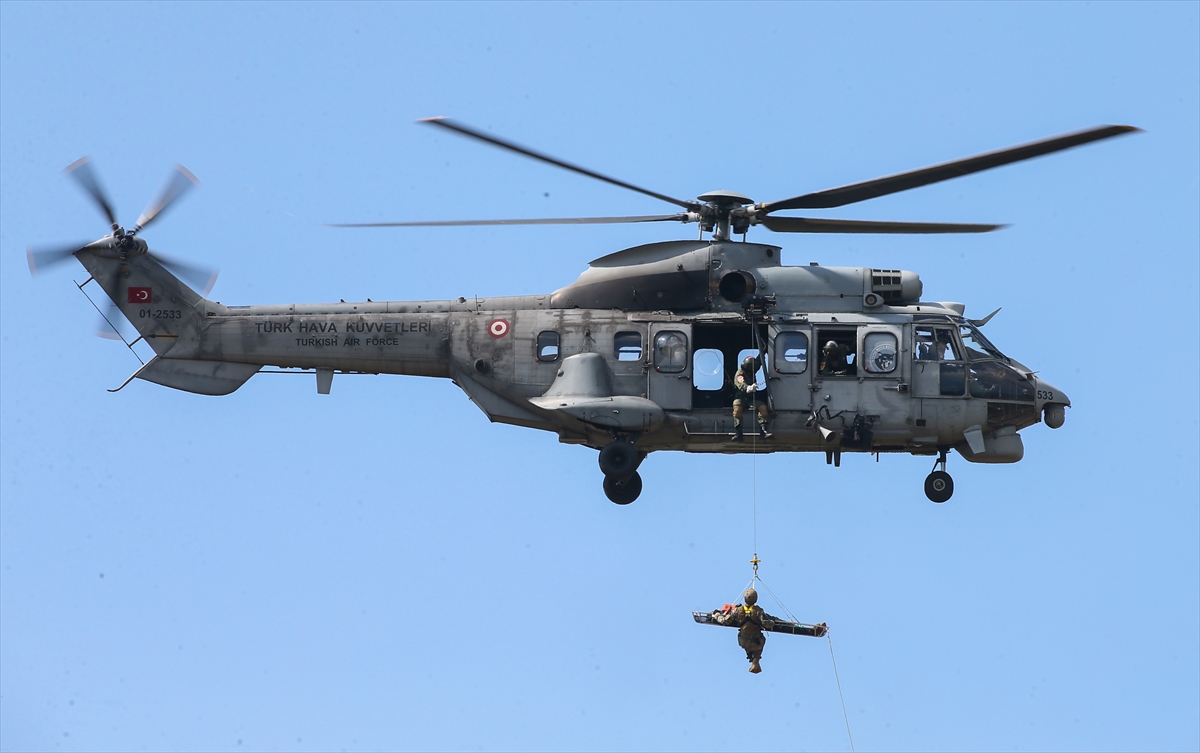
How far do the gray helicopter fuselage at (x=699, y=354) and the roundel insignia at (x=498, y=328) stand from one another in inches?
0.6

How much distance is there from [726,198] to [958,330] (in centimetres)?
419

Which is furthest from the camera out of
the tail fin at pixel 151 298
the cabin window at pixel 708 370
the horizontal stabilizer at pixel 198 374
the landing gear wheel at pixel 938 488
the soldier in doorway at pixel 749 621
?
the tail fin at pixel 151 298

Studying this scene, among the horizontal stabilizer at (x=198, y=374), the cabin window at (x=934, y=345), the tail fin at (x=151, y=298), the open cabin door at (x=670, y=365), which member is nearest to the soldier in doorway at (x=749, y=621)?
the open cabin door at (x=670, y=365)

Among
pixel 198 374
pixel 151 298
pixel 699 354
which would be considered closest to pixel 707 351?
pixel 699 354

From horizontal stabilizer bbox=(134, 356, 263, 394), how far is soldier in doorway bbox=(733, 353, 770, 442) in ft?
26.1

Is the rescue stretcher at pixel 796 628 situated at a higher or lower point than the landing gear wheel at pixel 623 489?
lower

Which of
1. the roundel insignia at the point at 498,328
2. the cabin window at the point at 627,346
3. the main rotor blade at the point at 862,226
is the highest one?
the main rotor blade at the point at 862,226

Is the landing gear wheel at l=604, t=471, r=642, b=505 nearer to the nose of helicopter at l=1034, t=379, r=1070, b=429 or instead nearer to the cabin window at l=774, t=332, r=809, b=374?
the cabin window at l=774, t=332, r=809, b=374

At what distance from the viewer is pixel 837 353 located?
26.0 m

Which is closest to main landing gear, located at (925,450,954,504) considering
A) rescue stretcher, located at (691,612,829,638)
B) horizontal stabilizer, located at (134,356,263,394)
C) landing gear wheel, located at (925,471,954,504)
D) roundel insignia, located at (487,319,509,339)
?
landing gear wheel, located at (925,471,954,504)

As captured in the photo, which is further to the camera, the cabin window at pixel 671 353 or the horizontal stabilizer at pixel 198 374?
the horizontal stabilizer at pixel 198 374

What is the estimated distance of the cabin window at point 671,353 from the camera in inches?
1023

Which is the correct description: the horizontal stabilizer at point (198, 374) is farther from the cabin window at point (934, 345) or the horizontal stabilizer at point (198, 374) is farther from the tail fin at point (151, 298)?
the cabin window at point (934, 345)

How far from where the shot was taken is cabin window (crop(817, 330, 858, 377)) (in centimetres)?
2594
